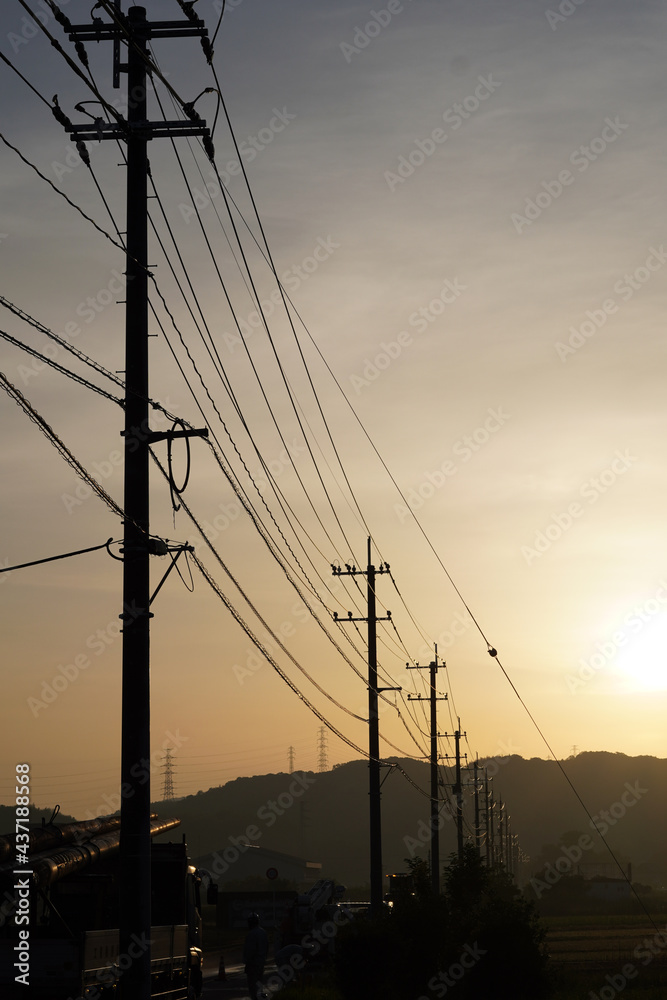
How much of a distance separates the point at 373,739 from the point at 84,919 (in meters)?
19.2

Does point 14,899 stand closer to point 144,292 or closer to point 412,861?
point 144,292

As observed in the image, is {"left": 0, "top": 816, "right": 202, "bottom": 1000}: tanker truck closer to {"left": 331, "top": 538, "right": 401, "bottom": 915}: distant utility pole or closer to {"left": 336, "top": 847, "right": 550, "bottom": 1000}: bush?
{"left": 336, "top": 847, "right": 550, "bottom": 1000}: bush

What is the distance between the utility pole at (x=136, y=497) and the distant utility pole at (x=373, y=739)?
871 inches

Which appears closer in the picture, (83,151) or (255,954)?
(83,151)

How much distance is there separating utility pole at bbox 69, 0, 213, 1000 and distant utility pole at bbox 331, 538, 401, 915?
22124 mm

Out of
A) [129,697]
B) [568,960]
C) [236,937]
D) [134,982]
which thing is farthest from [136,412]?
[236,937]

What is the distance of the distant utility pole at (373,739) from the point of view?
126 ft

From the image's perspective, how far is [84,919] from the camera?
2236 cm

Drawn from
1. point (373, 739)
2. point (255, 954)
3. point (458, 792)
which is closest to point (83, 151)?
point (255, 954)

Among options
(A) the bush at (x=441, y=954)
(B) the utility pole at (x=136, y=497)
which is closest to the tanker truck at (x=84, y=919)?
(B) the utility pole at (x=136, y=497)

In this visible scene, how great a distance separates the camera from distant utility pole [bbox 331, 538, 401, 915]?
3831 cm

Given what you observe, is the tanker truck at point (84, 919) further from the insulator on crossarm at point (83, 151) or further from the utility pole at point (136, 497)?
the insulator on crossarm at point (83, 151)

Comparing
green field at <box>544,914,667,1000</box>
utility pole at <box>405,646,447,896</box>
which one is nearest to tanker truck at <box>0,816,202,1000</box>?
green field at <box>544,914,667,1000</box>

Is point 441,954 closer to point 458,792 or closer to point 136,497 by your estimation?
point 136,497
